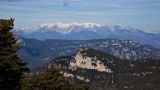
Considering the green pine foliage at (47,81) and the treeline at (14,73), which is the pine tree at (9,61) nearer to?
the treeline at (14,73)

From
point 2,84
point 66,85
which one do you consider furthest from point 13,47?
point 66,85

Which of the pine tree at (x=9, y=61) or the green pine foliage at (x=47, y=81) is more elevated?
the pine tree at (x=9, y=61)

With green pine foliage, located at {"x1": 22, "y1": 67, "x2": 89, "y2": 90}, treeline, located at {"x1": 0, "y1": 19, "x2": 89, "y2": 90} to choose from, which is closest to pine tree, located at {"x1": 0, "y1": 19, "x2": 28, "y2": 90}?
treeline, located at {"x1": 0, "y1": 19, "x2": 89, "y2": 90}

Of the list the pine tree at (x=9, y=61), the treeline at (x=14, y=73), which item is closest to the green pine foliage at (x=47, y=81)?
the treeline at (x=14, y=73)

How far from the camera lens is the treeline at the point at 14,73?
116 ft

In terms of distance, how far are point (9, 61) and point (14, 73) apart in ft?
5.86

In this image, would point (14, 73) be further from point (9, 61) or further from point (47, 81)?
point (47, 81)

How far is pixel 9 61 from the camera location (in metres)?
35.2

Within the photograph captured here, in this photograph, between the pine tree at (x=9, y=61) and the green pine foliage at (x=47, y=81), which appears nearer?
the pine tree at (x=9, y=61)

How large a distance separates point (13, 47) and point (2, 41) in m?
1.75

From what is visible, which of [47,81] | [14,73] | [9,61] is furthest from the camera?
[47,81]

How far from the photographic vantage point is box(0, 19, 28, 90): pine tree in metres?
35.3

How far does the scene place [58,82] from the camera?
4141cm

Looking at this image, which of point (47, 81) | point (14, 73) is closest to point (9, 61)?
point (14, 73)
